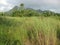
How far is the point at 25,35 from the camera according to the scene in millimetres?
6250

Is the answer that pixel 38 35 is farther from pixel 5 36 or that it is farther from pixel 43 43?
pixel 5 36

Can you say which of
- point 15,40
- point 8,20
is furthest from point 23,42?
point 8,20

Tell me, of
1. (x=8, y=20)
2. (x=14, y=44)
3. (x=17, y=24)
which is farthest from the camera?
(x=8, y=20)

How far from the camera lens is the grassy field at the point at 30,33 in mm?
6140

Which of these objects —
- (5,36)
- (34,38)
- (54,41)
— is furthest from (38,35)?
(5,36)

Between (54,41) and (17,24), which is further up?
(17,24)

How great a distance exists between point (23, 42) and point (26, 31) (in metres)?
0.42

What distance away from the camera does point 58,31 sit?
681 centimetres

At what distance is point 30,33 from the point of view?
6.28 metres

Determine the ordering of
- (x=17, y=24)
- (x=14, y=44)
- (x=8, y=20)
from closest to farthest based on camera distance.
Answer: (x=14, y=44) < (x=17, y=24) < (x=8, y=20)

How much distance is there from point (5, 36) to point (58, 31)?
5.74 ft

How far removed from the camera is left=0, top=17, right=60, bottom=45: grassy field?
242 inches

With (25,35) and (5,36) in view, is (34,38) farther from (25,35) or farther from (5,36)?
(5,36)

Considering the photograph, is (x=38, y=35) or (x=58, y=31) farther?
(x=58, y=31)
